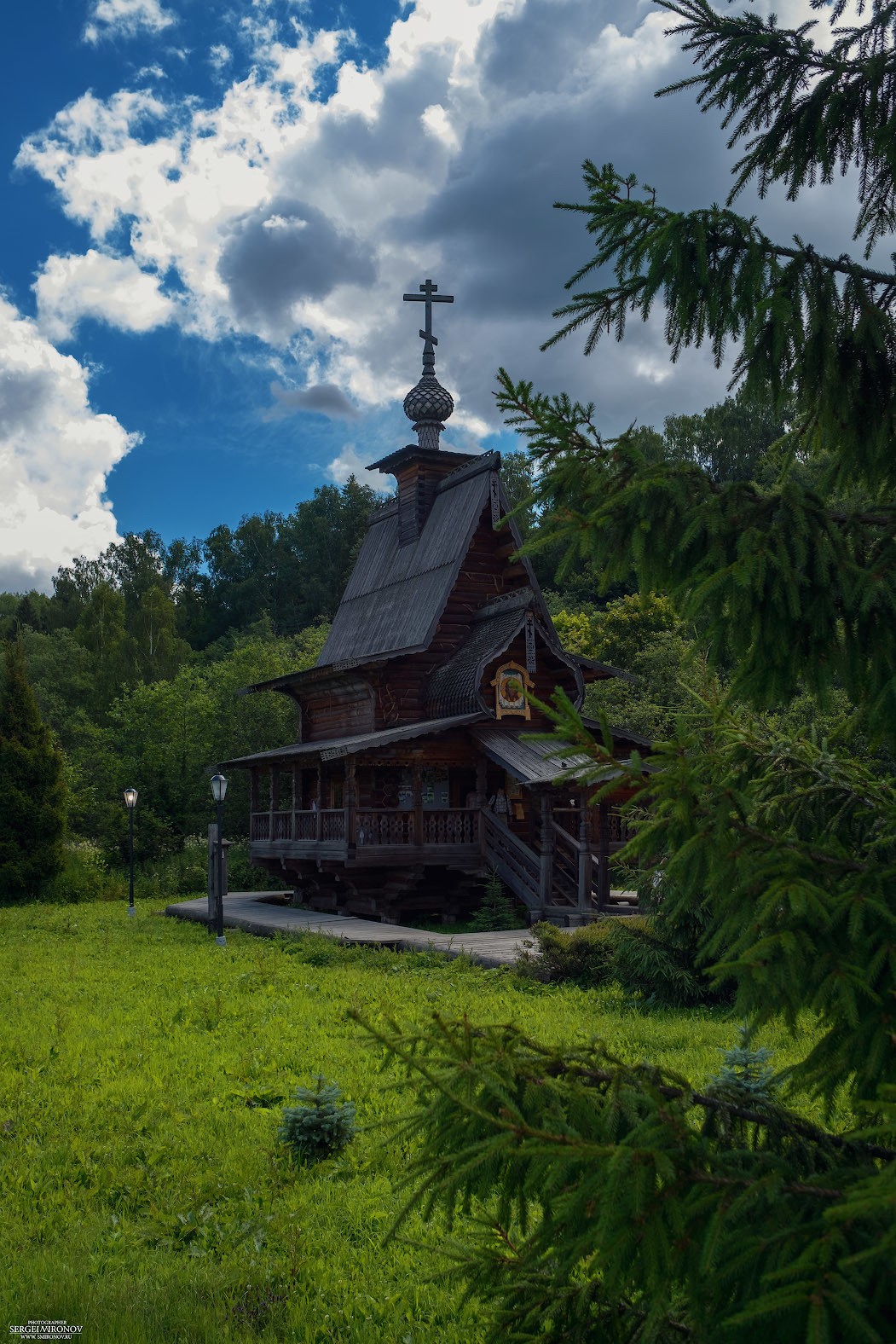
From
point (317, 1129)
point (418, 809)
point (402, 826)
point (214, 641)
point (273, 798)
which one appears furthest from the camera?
point (214, 641)

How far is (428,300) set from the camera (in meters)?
26.4

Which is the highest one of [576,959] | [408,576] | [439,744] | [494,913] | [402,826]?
[408,576]

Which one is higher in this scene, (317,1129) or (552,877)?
(552,877)

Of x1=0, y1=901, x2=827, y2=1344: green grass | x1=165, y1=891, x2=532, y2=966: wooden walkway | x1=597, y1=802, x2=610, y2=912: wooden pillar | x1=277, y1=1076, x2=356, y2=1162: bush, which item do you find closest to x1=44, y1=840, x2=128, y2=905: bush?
x1=165, y1=891, x2=532, y2=966: wooden walkway

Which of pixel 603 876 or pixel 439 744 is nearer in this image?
pixel 603 876

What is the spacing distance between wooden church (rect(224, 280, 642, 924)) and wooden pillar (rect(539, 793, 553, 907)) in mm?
33

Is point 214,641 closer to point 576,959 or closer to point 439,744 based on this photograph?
point 439,744

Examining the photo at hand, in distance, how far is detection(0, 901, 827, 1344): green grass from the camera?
4645 millimetres

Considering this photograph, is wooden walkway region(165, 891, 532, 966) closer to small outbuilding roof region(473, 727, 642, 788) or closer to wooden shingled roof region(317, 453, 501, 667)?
small outbuilding roof region(473, 727, 642, 788)

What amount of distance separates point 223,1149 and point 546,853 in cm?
1263

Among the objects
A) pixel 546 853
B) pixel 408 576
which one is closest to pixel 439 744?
pixel 546 853

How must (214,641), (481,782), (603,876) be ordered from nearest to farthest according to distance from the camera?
(603,876)
(481,782)
(214,641)

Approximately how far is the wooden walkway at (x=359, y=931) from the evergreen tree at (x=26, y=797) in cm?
570

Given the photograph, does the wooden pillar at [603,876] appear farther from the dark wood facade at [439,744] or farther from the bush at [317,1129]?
the bush at [317,1129]
